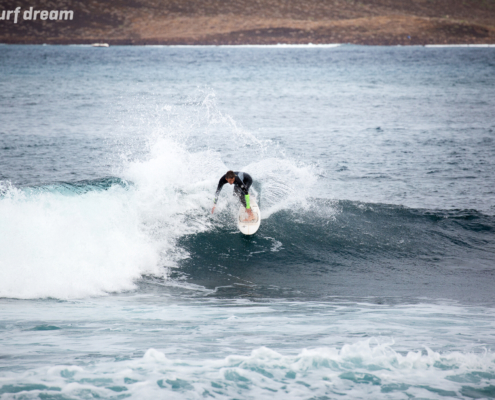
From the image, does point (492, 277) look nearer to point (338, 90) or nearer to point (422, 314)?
point (422, 314)

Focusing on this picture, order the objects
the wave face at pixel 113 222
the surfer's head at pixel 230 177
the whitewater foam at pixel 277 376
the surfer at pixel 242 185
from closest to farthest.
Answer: the whitewater foam at pixel 277 376 → the wave face at pixel 113 222 → the surfer's head at pixel 230 177 → the surfer at pixel 242 185

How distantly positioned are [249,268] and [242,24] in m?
156

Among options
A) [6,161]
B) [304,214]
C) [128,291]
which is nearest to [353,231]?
[304,214]

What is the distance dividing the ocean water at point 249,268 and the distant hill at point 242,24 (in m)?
134

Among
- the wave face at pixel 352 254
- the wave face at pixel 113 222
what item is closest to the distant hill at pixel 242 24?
the wave face at pixel 352 254

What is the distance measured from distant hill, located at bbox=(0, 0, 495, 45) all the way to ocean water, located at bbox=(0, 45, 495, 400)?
13395cm

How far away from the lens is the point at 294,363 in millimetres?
6590

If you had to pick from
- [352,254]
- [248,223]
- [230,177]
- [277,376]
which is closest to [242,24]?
[248,223]

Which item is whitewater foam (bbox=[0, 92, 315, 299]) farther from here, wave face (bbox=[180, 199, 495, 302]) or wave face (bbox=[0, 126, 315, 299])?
wave face (bbox=[180, 199, 495, 302])

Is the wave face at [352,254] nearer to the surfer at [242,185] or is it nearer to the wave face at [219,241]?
the wave face at [219,241]

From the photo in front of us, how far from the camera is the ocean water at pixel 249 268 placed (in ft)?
20.9

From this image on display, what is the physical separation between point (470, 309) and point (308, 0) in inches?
7082

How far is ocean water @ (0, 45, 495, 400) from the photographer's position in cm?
637

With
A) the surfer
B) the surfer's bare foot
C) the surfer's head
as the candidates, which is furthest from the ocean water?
the surfer's head
